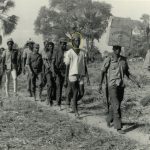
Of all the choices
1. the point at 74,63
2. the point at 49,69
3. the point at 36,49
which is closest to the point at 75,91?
the point at 74,63

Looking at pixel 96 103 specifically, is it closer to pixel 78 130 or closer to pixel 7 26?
pixel 78 130

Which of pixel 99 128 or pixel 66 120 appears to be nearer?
pixel 99 128

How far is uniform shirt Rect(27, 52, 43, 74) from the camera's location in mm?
14383

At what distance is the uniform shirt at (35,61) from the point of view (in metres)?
14.4

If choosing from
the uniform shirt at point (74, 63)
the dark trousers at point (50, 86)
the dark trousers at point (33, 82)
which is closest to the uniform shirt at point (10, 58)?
the dark trousers at point (33, 82)

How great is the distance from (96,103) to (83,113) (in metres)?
2.16

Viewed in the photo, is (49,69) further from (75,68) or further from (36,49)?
(75,68)

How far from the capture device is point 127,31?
10.5m

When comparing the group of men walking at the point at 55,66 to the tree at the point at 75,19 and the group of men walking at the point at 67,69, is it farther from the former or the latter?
the tree at the point at 75,19

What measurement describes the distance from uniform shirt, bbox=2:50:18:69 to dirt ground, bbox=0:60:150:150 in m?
1.72

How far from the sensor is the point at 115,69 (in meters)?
9.39

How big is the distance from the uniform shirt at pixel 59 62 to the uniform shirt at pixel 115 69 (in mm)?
3072

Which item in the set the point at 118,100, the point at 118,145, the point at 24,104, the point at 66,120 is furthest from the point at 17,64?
the point at 118,145

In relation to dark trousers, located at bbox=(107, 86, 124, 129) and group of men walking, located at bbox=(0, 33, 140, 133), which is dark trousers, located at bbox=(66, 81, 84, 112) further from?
dark trousers, located at bbox=(107, 86, 124, 129)
